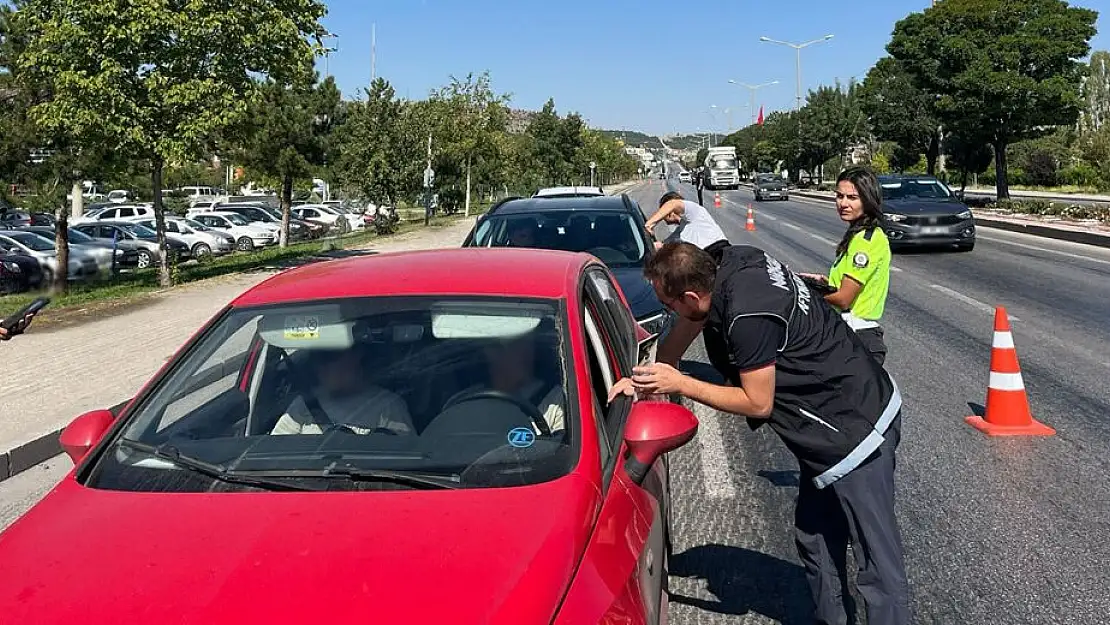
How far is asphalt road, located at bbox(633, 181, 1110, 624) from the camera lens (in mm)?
4105

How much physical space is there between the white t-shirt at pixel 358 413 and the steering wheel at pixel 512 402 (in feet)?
0.52

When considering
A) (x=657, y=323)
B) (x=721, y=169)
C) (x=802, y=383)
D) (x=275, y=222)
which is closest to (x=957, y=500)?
(x=657, y=323)

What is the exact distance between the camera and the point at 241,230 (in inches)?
1382

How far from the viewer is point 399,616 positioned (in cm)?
203

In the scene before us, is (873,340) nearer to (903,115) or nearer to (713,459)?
(713,459)

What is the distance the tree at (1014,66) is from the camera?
116 feet

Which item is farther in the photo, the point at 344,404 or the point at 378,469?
the point at 344,404

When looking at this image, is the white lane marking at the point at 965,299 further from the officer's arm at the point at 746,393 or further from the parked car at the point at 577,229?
the officer's arm at the point at 746,393

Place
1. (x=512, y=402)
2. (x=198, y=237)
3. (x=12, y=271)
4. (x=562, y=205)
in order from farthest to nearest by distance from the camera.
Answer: (x=198, y=237)
(x=12, y=271)
(x=562, y=205)
(x=512, y=402)

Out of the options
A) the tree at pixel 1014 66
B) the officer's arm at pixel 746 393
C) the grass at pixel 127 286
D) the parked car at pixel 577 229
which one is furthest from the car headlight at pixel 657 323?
the tree at pixel 1014 66

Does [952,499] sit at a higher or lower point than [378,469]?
lower

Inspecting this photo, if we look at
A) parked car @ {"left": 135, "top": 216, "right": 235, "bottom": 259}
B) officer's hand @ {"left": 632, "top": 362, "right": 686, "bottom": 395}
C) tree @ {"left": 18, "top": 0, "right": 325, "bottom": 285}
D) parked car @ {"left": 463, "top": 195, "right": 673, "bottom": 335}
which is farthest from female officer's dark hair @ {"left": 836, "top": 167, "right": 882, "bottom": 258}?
parked car @ {"left": 135, "top": 216, "right": 235, "bottom": 259}

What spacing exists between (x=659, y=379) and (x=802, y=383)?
1.69 ft

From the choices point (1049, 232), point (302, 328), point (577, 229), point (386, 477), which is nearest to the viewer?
point (386, 477)
